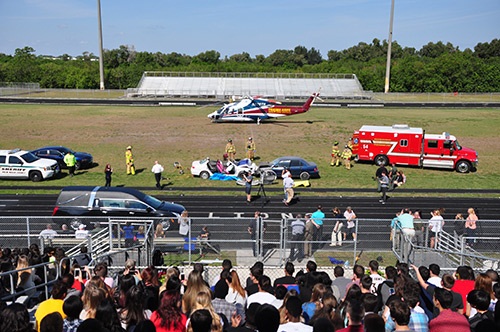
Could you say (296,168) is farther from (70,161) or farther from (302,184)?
(70,161)

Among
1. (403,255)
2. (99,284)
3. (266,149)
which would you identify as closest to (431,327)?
(99,284)

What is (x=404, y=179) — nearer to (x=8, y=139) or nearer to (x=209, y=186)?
(x=209, y=186)

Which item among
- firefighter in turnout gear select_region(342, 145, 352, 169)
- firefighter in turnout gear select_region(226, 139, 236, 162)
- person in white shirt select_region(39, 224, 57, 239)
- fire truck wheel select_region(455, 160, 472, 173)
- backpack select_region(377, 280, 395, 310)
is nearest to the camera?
backpack select_region(377, 280, 395, 310)

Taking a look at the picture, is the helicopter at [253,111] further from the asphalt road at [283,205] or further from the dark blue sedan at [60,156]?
the asphalt road at [283,205]

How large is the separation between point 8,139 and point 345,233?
33.5 metres

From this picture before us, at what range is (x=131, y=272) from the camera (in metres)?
9.34

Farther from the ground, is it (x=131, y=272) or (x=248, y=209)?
(x=131, y=272)

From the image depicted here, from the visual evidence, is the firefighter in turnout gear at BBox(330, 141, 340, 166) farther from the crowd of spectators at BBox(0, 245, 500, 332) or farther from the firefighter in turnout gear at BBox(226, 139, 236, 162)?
the crowd of spectators at BBox(0, 245, 500, 332)

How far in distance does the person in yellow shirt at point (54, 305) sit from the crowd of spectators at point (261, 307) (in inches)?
0.5

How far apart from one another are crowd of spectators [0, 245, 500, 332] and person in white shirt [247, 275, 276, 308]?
16 millimetres

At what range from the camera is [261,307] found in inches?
250

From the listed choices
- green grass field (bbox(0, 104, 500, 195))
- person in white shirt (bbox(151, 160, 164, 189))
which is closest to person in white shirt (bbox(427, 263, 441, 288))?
green grass field (bbox(0, 104, 500, 195))

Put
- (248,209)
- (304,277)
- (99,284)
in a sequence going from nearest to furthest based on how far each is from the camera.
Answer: (99,284) < (304,277) < (248,209)

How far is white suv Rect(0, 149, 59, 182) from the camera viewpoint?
88.4ft
